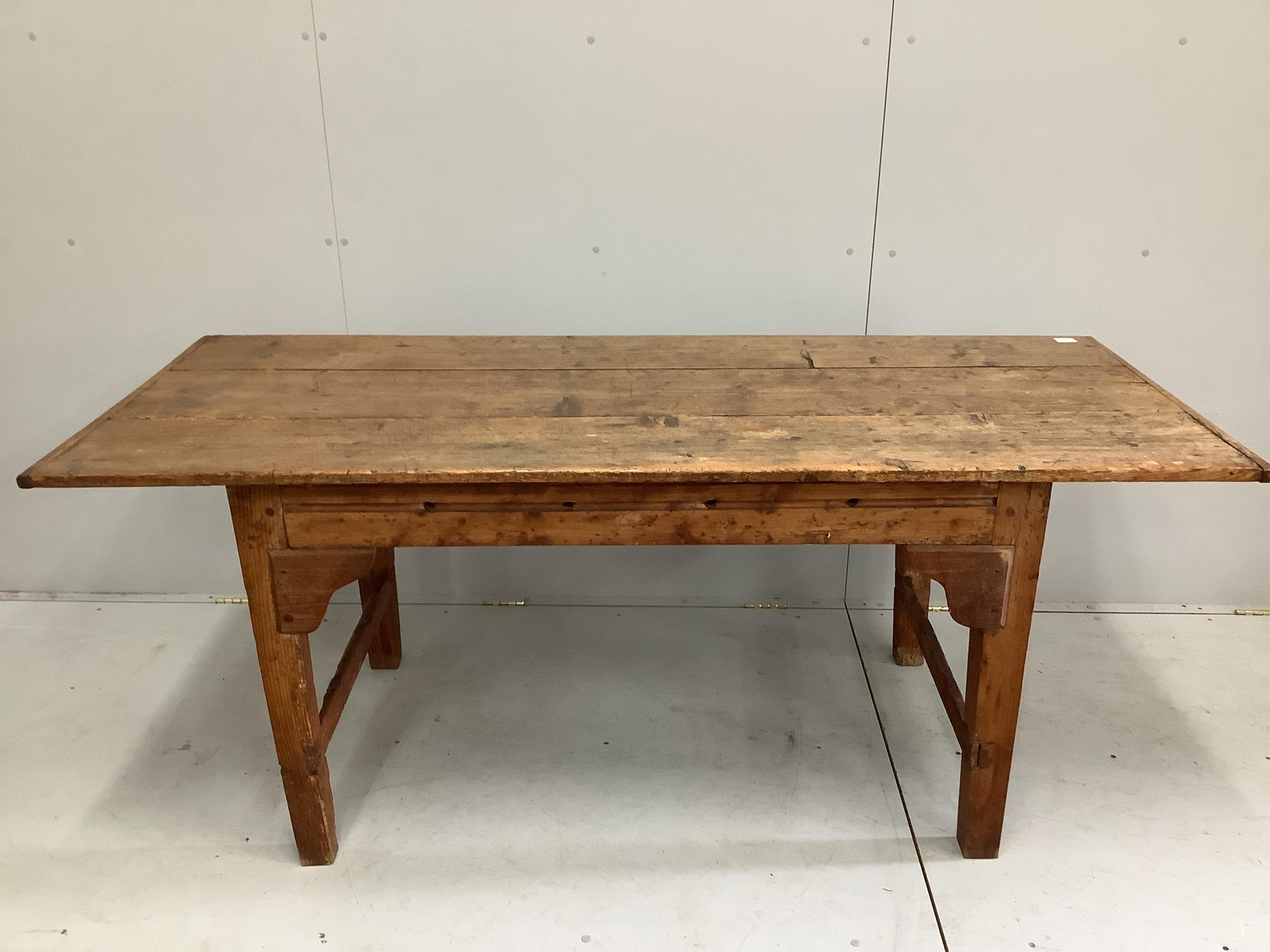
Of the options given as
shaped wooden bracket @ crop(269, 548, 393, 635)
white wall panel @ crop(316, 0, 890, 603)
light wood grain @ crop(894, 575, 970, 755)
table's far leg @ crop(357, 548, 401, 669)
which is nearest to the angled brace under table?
shaped wooden bracket @ crop(269, 548, 393, 635)

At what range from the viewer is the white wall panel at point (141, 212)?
93.7 inches

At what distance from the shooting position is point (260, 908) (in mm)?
1891

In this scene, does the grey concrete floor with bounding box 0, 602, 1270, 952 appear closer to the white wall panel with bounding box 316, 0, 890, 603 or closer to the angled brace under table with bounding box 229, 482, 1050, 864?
the angled brace under table with bounding box 229, 482, 1050, 864

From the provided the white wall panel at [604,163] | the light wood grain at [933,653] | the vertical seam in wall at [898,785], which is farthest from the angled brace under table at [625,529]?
the white wall panel at [604,163]

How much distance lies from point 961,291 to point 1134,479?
1109 mm

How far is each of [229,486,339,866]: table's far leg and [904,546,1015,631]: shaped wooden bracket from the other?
1.16 meters

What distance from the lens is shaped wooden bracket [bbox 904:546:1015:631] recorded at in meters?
1.74

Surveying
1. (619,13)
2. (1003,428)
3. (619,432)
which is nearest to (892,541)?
(1003,428)

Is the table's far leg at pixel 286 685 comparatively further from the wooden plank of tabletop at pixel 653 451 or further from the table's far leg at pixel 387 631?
the table's far leg at pixel 387 631

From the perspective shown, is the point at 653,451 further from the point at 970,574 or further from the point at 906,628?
the point at 906,628

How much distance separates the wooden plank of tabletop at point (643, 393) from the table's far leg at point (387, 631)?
610 millimetres

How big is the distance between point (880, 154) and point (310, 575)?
1728 millimetres

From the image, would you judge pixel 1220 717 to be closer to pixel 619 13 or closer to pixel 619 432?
pixel 619 432

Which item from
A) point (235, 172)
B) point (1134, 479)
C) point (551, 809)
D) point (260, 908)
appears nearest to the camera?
point (1134, 479)
